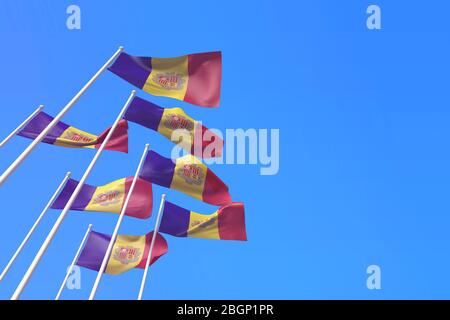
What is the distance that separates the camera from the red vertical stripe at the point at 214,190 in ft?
59.0

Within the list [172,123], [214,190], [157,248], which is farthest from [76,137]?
[157,248]

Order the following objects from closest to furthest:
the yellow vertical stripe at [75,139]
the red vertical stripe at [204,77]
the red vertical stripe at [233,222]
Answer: the red vertical stripe at [204,77]
the yellow vertical stripe at [75,139]
the red vertical stripe at [233,222]

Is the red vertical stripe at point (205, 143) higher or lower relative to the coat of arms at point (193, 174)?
higher

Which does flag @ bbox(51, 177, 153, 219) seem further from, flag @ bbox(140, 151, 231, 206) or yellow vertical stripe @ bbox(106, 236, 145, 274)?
flag @ bbox(140, 151, 231, 206)

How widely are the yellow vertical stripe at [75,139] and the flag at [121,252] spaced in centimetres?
490

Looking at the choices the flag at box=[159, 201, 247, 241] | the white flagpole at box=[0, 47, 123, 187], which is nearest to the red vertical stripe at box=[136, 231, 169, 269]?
the flag at box=[159, 201, 247, 241]

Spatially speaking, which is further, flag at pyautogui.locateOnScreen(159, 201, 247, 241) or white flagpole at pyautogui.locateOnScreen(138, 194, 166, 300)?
flag at pyautogui.locateOnScreen(159, 201, 247, 241)

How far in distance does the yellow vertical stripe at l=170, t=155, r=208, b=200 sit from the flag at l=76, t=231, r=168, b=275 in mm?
3296

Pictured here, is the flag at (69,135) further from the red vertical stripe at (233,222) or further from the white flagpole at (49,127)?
the red vertical stripe at (233,222)

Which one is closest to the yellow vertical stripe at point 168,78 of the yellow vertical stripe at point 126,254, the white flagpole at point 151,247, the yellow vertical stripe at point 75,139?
the yellow vertical stripe at point 75,139

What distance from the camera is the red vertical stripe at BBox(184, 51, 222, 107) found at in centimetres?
1492
